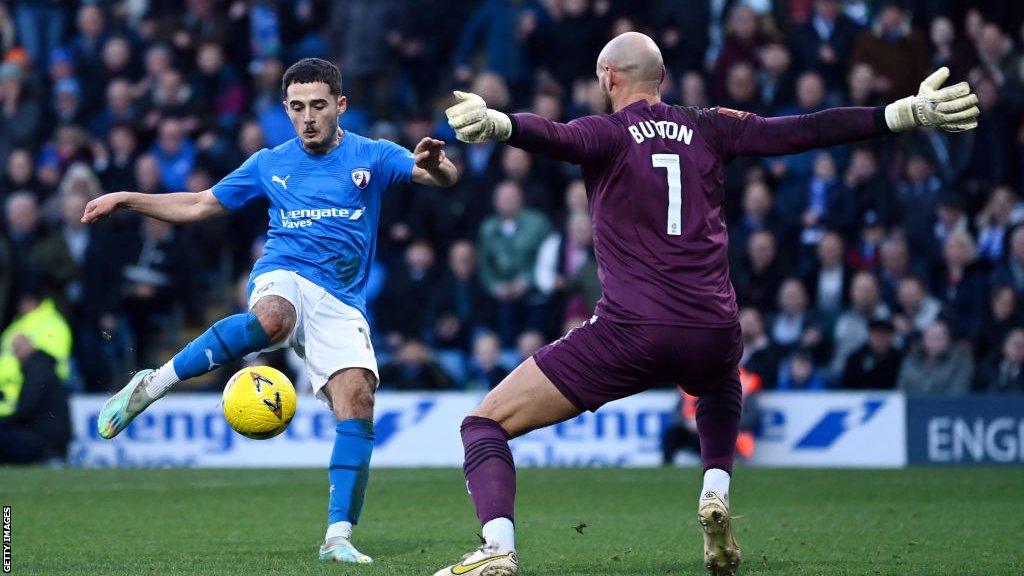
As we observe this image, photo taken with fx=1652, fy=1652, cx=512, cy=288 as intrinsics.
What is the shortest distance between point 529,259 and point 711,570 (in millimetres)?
10233

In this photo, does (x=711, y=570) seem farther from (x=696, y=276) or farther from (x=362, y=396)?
(x=362, y=396)

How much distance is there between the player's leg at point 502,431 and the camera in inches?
278

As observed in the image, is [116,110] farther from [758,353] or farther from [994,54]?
[994,54]

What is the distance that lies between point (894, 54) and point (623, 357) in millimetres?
11753

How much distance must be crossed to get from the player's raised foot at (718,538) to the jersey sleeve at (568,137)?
1656mm

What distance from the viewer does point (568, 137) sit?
6965mm

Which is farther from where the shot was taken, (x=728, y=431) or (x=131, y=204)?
(x=131, y=204)

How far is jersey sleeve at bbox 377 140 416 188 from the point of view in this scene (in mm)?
8953

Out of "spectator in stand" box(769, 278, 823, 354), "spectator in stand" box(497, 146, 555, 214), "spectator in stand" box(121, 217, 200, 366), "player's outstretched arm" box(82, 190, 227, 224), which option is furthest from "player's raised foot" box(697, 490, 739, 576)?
"spectator in stand" box(121, 217, 200, 366)

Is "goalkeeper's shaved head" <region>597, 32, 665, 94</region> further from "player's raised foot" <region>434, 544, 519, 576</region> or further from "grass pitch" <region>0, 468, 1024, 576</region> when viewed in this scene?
"grass pitch" <region>0, 468, 1024, 576</region>

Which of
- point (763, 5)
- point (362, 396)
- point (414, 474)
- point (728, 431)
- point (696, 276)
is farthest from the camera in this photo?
point (763, 5)

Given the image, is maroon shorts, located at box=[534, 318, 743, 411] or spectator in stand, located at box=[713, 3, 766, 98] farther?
spectator in stand, located at box=[713, 3, 766, 98]

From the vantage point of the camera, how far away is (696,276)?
23.7ft

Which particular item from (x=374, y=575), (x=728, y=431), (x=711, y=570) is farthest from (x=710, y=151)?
(x=374, y=575)
